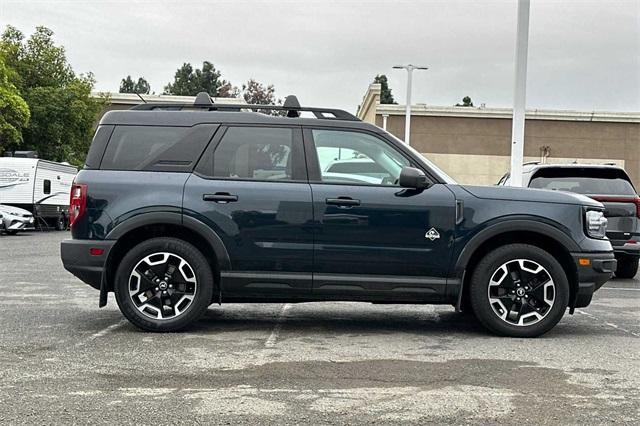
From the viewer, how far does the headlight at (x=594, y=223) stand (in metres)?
6.73

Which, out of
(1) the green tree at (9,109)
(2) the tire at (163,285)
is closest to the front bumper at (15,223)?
(1) the green tree at (9,109)

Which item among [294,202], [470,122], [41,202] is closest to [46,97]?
[41,202]

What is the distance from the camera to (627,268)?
12.6 meters

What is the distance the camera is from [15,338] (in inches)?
251

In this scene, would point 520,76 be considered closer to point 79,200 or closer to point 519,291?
point 519,291

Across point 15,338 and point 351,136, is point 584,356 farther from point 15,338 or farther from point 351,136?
point 15,338

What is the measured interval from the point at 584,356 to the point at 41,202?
92.0 feet

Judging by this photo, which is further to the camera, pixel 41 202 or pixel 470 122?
pixel 470 122

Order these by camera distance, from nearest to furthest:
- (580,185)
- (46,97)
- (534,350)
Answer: (534,350) < (580,185) < (46,97)

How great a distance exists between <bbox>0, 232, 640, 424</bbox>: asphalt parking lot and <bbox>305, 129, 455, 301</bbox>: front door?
47cm

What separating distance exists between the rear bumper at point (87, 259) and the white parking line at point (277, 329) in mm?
1574

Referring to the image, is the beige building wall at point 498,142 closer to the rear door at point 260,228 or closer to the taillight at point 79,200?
the rear door at point 260,228

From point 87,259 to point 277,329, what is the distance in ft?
5.94

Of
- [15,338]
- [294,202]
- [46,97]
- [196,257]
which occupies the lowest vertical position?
[15,338]
